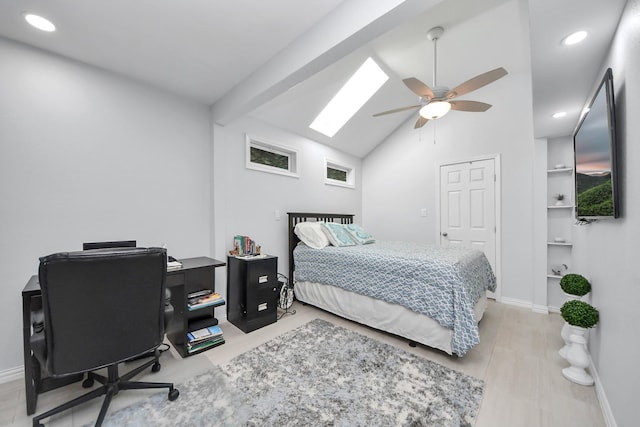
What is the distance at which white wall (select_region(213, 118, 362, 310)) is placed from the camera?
2854mm

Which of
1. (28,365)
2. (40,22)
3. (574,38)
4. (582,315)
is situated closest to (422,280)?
(582,315)

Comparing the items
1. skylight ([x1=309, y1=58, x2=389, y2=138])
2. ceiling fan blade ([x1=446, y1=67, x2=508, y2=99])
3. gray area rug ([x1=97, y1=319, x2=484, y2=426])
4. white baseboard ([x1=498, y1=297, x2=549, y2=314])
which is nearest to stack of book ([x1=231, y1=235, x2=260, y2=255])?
gray area rug ([x1=97, y1=319, x2=484, y2=426])

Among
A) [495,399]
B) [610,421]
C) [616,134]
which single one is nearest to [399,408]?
[495,399]

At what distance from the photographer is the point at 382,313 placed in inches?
96.5

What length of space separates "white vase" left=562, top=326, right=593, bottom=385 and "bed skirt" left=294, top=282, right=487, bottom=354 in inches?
26.2

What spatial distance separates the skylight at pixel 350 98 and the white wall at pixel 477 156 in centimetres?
114

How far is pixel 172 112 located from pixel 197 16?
121 centimetres

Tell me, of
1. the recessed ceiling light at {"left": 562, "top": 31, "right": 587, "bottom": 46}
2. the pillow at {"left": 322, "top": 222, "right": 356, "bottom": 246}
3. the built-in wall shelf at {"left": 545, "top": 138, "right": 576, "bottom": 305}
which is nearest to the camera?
the recessed ceiling light at {"left": 562, "top": 31, "right": 587, "bottom": 46}

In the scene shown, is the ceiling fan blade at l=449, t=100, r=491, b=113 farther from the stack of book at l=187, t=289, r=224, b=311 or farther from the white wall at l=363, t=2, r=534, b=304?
the stack of book at l=187, t=289, r=224, b=311

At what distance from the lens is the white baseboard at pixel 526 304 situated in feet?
9.96

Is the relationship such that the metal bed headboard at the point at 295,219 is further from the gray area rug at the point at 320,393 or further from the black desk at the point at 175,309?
the gray area rug at the point at 320,393

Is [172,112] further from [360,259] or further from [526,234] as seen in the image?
[526,234]

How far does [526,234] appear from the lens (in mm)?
3234

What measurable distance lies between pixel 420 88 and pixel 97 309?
277 cm
